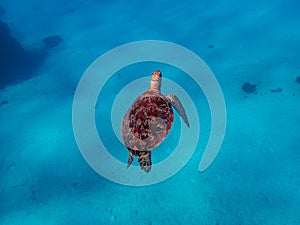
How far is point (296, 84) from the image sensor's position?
558 inches

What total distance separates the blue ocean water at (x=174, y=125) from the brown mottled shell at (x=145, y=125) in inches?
203

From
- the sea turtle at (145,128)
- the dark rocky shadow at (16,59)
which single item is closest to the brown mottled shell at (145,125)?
the sea turtle at (145,128)

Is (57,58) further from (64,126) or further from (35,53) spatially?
(64,126)

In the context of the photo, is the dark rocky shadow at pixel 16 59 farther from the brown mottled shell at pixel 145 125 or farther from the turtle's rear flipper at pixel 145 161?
the turtle's rear flipper at pixel 145 161

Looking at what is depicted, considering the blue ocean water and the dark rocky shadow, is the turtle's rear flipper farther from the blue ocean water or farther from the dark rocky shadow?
the dark rocky shadow

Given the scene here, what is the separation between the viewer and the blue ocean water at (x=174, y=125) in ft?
31.1

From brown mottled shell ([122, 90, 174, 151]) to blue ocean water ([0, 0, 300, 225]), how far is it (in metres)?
5.17

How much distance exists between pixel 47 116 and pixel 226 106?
463 inches

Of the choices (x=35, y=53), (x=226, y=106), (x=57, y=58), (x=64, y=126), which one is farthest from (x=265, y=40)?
(x=35, y=53)

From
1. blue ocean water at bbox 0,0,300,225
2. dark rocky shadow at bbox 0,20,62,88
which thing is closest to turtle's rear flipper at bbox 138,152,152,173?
blue ocean water at bbox 0,0,300,225

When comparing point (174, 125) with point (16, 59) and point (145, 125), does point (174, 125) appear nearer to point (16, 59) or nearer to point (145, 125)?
point (145, 125)

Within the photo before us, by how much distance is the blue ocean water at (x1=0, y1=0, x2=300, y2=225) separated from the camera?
9469 millimetres

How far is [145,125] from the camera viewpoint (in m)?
5.48

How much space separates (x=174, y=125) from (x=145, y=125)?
23.4 ft
